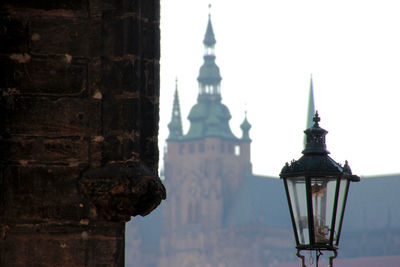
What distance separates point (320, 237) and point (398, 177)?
4228 inches

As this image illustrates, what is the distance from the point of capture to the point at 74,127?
4.18 metres

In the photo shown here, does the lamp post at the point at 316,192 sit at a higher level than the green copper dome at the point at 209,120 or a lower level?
lower

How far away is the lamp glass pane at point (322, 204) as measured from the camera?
7859 millimetres

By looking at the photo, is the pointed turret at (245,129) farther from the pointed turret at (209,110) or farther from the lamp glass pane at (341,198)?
the lamp glass pane at (341,198)

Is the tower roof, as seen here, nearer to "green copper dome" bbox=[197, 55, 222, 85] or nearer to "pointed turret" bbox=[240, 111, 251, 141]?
"green copper dome" bbox=[197, 55, 222, 85]

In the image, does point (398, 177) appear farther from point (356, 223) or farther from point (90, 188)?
point (90, 188)

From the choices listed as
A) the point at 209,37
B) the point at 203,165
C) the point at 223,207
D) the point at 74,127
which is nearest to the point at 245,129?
the point at 203,165

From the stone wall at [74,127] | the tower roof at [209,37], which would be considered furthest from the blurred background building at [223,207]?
the stone wall at [74,127]

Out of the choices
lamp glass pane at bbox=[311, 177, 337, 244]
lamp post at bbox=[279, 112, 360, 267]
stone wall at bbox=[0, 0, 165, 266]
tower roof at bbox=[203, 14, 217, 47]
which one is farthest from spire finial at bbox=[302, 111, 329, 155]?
tower roof at bbox=[203, 14, 217, 47]

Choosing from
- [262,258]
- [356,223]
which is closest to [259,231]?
[262,258]

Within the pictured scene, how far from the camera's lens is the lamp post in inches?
309

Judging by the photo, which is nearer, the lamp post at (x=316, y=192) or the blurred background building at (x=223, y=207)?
the lamp post at (x=316, y=192)

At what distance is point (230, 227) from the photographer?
110 metres

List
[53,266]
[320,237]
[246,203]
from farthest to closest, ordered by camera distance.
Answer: [246,203] → [320,237] → [53,266]
